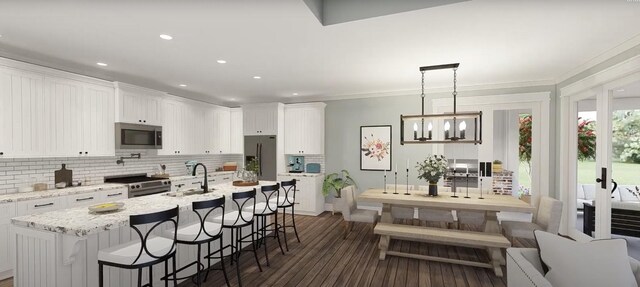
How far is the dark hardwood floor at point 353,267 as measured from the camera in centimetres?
303

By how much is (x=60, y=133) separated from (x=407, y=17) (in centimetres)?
474

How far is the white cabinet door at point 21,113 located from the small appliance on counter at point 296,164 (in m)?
4.31

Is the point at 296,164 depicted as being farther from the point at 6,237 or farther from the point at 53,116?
the point at 6,237

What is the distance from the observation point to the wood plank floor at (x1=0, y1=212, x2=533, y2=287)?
9.91ft

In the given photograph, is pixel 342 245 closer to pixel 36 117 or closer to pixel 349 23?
pixel 349 23

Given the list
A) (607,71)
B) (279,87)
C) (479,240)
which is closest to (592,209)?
(607,71)

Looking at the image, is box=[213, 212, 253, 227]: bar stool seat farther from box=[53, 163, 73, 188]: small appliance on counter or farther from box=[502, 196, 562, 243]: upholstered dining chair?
box=[502, 196, 562, 243]: upholstered dining chair

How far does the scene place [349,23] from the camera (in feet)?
8.54

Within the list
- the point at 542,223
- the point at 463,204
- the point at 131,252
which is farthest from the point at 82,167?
the point at 542,223

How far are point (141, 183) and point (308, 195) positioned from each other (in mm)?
3150

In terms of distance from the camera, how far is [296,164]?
6598 mm

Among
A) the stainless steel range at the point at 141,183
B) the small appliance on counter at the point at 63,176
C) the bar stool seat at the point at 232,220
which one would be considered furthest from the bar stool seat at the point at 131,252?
the small appliance on counter at the point at 63,176

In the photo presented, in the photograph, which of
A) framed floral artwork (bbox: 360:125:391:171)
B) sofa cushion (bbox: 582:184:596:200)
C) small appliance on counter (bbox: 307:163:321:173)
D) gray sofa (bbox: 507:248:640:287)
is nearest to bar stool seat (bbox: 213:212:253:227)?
gray sofa (bbox: 507:248:640:287)

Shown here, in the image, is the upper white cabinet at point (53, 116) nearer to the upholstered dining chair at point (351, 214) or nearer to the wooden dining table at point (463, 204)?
the upholstered dining chair at point (351, 214)
